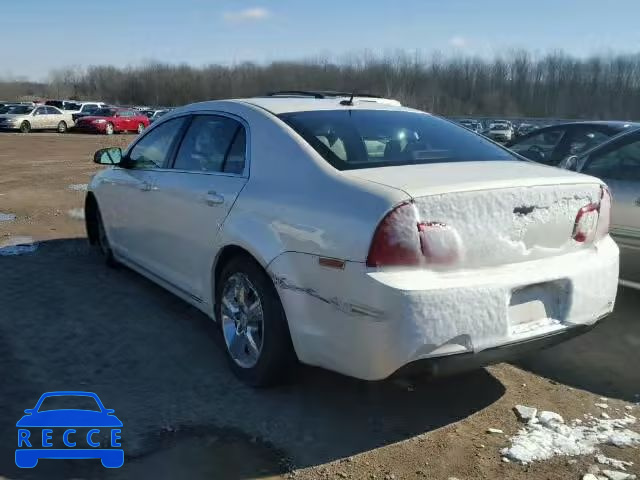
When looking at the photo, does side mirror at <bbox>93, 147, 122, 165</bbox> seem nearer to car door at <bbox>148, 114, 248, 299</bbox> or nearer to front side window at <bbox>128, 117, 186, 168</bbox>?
front side window at <bbox>128, 117, 186, 168</bbox>

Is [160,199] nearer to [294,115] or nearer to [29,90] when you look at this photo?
[294,115]

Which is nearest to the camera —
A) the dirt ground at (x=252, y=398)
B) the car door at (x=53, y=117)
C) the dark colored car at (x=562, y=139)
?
the dirt ground at (x=252, y=398)

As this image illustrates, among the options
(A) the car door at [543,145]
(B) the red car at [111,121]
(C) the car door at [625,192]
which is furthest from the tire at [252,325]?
(B) the red car at [111,121]

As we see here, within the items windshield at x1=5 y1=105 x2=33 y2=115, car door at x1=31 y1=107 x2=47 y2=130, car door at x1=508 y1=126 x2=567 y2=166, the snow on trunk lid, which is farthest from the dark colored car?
windshield at x1=5 y1=105 x2=33 y2=115

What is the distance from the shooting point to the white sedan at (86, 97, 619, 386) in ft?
9.63

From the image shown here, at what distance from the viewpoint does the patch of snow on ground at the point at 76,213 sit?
9031mm

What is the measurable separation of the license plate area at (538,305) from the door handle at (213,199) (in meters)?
1.81

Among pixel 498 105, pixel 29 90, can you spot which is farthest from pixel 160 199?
pixel 29 90

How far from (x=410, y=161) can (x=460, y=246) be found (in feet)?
2.41

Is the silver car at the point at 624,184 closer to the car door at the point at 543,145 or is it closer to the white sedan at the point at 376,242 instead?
the car door at the point at 543,145

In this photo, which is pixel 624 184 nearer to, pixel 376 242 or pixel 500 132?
pixel 376 242

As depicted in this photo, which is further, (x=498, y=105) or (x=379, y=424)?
(x=498, y=105)

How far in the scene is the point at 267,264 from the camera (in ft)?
11.3

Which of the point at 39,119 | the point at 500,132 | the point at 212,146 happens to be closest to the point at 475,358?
the point at 212,146
